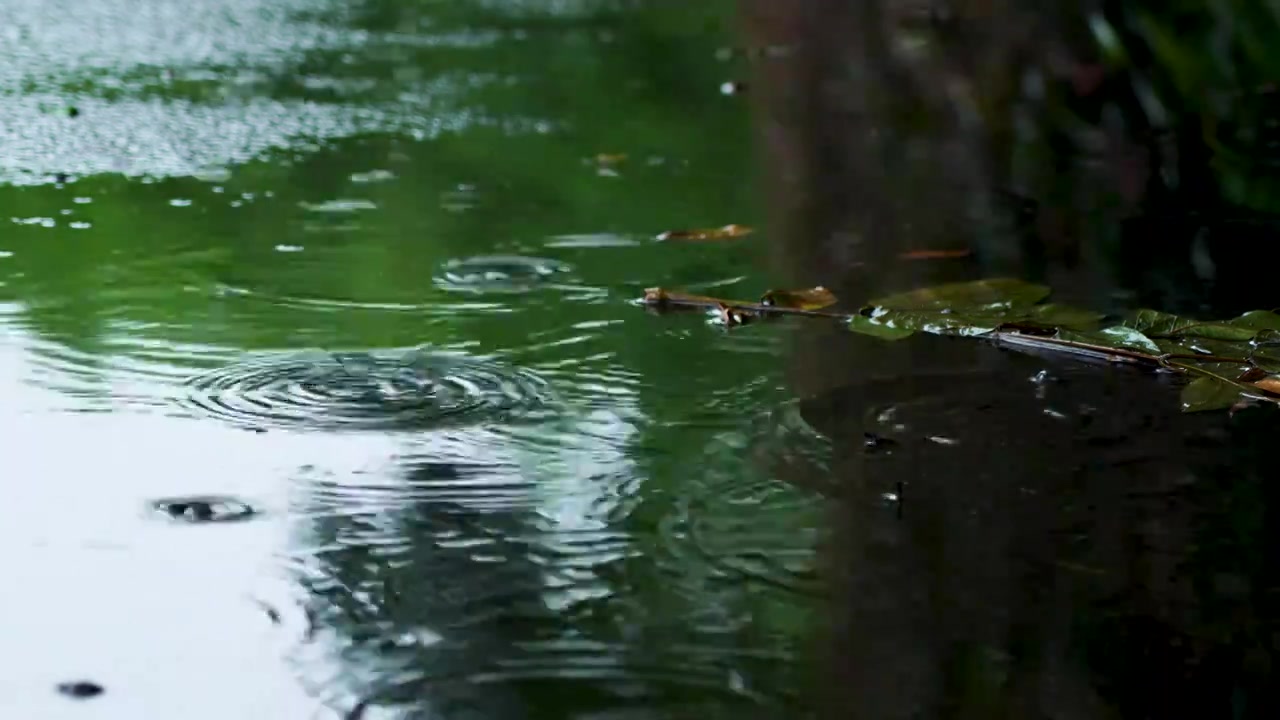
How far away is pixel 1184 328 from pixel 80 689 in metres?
1.61

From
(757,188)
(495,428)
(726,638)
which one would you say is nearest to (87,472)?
(495,428)

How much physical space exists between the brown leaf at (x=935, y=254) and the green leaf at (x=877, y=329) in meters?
0.46

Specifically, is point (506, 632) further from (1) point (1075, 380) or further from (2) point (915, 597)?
(1) point (1075, 380)

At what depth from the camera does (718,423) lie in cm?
209

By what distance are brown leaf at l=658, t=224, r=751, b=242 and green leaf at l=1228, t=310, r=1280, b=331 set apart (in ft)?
3.22

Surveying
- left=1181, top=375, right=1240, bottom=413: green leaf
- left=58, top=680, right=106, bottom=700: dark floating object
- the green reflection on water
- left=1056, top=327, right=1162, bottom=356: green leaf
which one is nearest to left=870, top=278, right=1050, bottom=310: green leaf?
left=1056, top=327, right=1162, bottom=356: green leaf

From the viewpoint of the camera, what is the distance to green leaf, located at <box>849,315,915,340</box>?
96.6 inches

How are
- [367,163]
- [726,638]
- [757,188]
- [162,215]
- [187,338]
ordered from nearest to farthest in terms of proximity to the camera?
[726,638]
[187,338]
[162,215]
[757,188]
[367,163]

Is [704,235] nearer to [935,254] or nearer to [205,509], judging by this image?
[935,254]

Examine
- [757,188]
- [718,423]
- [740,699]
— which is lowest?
[740,699]

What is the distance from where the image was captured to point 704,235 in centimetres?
316

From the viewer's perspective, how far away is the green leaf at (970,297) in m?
2.58

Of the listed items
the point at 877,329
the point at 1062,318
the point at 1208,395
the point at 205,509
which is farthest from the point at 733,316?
the point at 205,509

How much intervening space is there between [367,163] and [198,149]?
1.63ft
